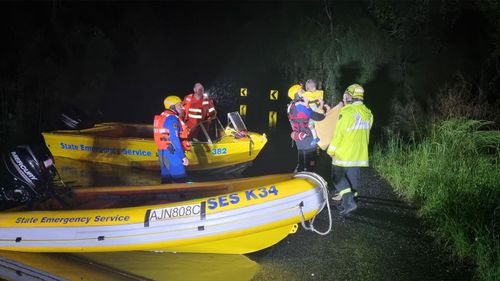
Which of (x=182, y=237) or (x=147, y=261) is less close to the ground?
(x=182, y=237)

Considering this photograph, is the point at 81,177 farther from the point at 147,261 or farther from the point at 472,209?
the point at 472,209

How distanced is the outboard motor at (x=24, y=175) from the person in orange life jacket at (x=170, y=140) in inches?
53.9

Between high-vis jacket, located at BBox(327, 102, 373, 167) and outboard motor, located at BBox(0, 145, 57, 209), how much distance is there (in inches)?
138

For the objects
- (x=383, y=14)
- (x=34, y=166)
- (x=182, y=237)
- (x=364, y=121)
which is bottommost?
(x=182, y=237)

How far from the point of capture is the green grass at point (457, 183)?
4.35m

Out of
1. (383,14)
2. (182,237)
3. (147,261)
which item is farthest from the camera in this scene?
(383,14)

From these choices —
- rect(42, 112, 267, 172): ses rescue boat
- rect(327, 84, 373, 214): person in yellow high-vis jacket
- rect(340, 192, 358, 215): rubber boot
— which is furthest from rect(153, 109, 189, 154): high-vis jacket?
rect(340, 192, 358, 215): rubber boot

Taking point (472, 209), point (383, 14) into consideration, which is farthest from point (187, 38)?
point (472, 209)

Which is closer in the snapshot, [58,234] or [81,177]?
[58,234]

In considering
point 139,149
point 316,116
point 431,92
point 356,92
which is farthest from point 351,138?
point 431,92

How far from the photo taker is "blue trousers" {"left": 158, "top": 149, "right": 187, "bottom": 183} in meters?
5.92

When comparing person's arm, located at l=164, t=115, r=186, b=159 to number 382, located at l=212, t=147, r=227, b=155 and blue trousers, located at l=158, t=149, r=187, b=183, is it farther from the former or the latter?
number 382, located at l=212, t=147, r=227, b=155

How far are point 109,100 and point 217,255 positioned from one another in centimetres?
1471

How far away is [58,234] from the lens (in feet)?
15.1
